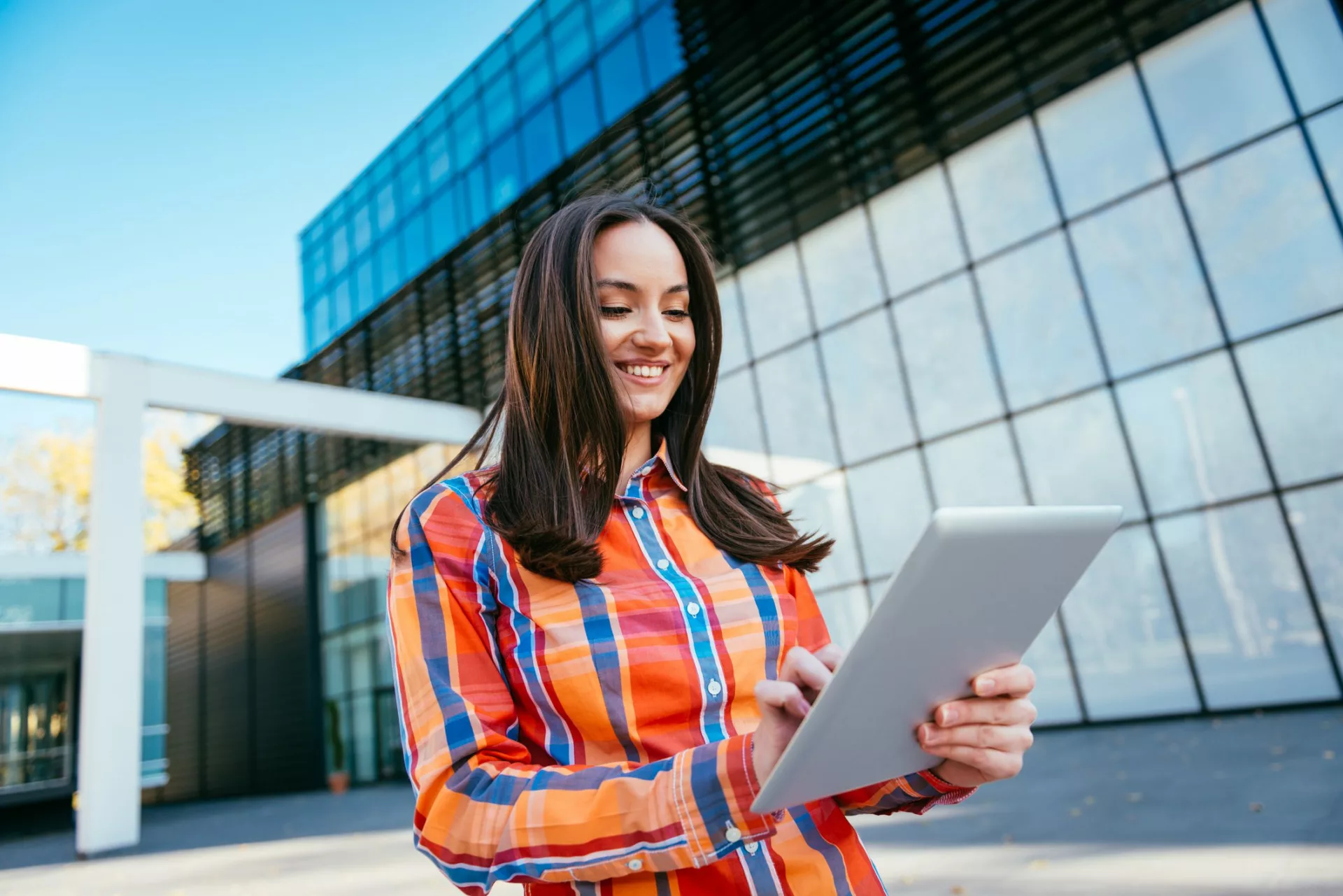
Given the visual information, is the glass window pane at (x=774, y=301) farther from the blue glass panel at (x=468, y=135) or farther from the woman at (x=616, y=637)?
the woman at (x=616, y=637)

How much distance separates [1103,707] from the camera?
8320 mm

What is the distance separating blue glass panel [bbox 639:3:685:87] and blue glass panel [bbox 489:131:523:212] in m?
3.02

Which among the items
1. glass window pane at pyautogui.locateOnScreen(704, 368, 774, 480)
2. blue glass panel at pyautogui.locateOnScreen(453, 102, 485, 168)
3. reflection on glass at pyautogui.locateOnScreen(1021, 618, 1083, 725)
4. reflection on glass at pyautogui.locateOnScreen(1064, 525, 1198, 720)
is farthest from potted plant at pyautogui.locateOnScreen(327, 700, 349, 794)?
reflection on glass at pyautogui.locateOnScreen(1064, 525, 1198, 720)

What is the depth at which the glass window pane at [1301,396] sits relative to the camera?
723 cm

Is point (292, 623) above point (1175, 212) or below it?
below

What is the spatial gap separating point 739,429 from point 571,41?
665 centimetres

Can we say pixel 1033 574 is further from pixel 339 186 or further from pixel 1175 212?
pixel 339 186

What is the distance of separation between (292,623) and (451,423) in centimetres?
745

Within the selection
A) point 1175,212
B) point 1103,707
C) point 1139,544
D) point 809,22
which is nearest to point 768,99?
point 809,22

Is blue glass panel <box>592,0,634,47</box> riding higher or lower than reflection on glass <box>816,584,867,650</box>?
higher

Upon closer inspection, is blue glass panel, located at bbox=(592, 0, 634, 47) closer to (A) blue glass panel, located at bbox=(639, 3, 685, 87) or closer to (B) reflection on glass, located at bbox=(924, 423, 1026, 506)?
(A) blue glass panel, located at bbox=(639, 3, 685, 87)

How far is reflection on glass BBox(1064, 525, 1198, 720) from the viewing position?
7918mm

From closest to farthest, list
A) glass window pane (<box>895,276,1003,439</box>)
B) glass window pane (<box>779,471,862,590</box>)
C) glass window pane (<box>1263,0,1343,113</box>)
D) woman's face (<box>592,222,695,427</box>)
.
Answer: woman's face (<box>592,222,695,427</box>) → glass window pane (<box>1263,0,1343,113</box>) → glass window pane (<box>895,276,1003,439</box>) → glass window pane (<box>779,471,862,590</box>)

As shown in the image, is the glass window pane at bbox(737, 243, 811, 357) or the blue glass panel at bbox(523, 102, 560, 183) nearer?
the glass window pane at bbox(737, 243, 811, 357)
